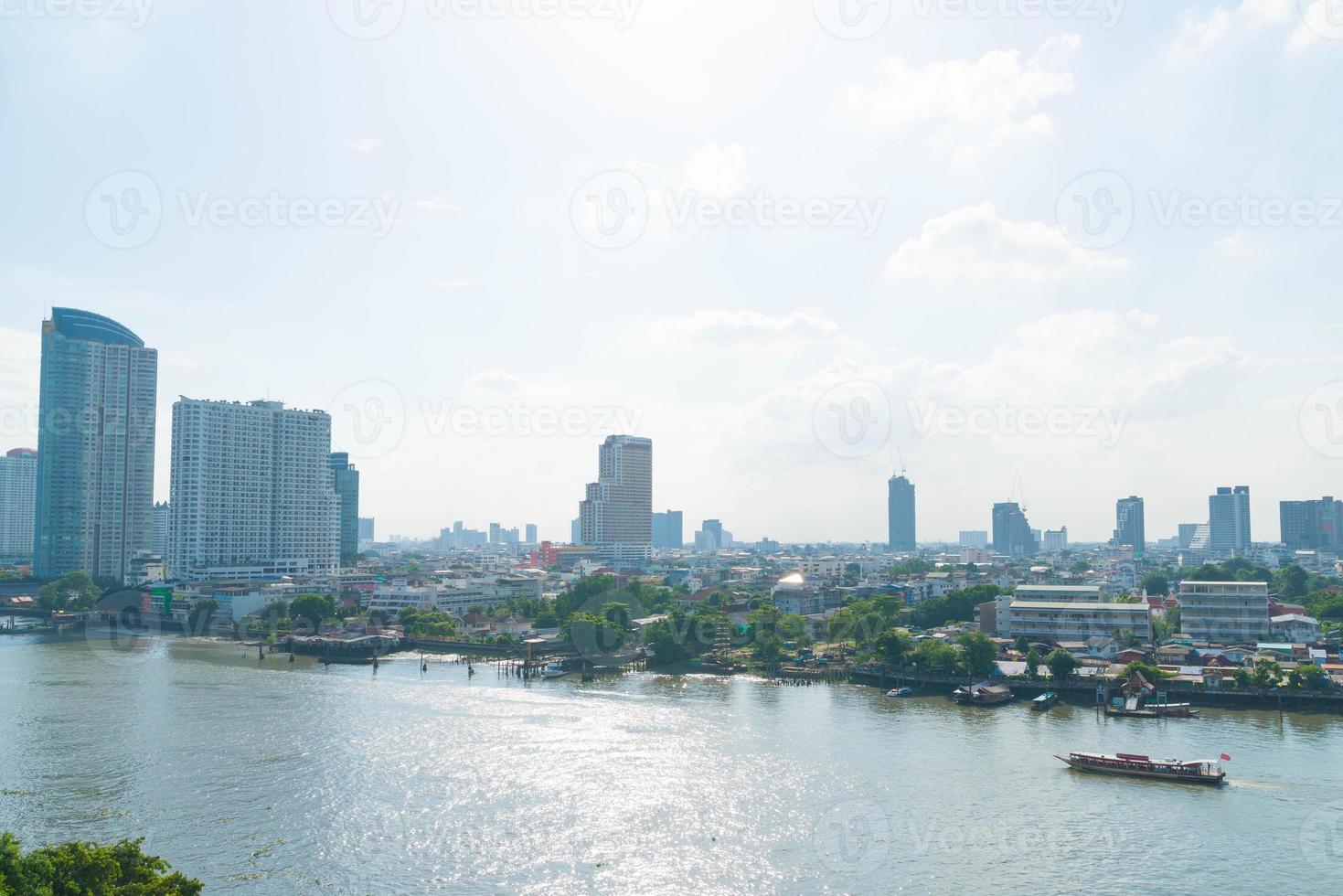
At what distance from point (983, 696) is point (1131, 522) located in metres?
166

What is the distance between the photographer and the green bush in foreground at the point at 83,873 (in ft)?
35.8

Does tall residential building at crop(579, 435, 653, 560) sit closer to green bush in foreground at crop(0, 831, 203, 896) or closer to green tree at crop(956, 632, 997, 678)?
green tree at crop(956, 632, 997, 678)

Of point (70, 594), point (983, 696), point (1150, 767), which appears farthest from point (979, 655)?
point (70, 594)

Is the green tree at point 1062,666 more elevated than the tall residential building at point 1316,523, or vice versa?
the tall residential building at point 1316,523

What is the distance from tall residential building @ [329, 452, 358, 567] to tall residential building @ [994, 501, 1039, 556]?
131 meters

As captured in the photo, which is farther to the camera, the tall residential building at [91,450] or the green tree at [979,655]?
the tall residential building at [91,450]

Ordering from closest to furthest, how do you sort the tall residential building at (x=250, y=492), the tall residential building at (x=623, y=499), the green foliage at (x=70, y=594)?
the green foliage at (x=70, y=594), the tall residential building at (x=250, y=492), the tall residential building at (x=623, y=499)

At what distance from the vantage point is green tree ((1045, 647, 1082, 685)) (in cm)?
3606

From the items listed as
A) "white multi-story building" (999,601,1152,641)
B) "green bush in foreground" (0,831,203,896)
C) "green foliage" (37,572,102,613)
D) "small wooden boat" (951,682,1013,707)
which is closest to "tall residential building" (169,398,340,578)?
"green foliage" (37,572,102,613)

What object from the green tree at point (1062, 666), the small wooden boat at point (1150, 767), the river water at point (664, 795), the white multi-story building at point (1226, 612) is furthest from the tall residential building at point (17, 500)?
the small wooden boat at point (1150, 767)

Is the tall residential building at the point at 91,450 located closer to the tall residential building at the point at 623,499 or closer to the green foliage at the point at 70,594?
the green foliage at the point at 70,594

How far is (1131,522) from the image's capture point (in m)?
180

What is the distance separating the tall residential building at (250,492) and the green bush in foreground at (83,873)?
7205 cm

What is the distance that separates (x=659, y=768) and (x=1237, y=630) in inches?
1480
